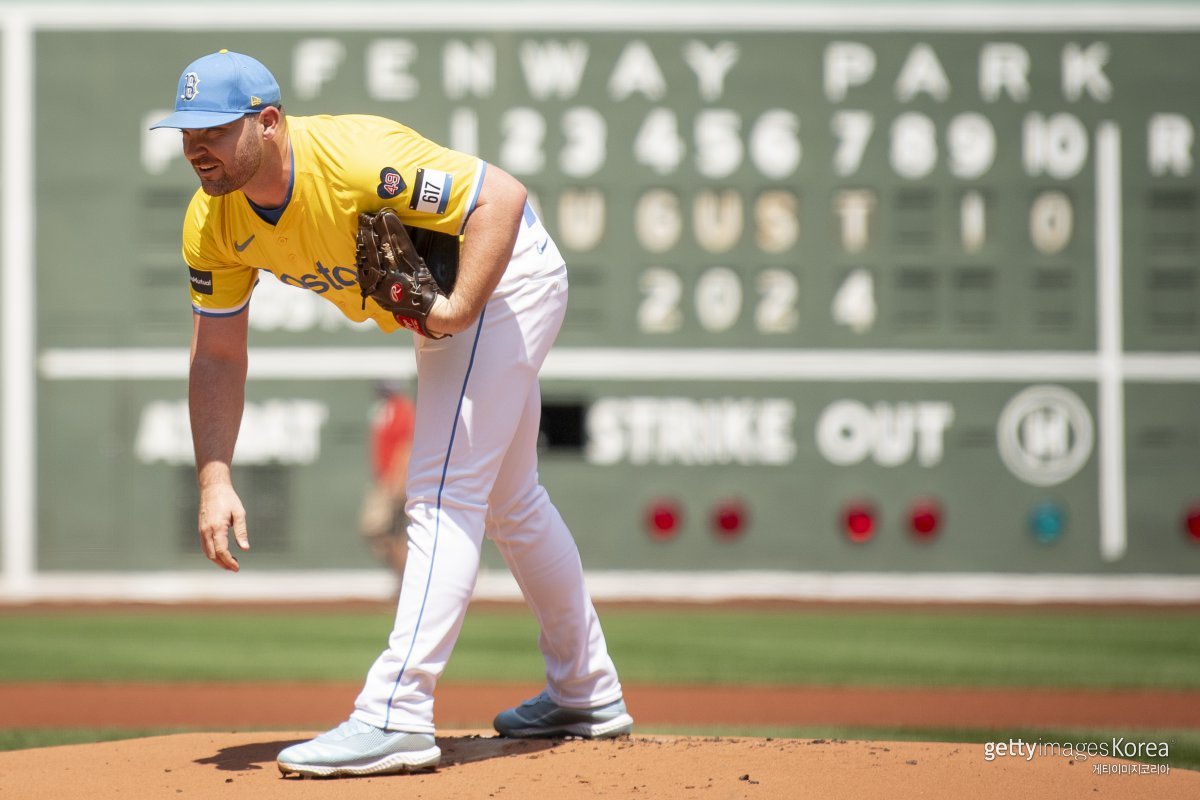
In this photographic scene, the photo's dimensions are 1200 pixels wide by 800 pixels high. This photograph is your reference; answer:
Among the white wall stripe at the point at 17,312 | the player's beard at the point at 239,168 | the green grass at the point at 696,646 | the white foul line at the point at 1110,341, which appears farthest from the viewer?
the white wall stripe at the point at 17,312

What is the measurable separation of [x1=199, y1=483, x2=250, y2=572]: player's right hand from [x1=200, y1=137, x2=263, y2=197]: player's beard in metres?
0.70

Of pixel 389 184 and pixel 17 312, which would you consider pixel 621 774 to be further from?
pixel 17 312

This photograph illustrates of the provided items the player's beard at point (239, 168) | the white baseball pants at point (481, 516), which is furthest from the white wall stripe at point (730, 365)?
the player's beard at point (239, 168)

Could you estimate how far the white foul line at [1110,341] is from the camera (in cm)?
1109

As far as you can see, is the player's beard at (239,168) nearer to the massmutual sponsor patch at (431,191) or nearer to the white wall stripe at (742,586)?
the massmutual sponsor patch at (431,191)

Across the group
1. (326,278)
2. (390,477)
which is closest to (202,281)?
(326,278)

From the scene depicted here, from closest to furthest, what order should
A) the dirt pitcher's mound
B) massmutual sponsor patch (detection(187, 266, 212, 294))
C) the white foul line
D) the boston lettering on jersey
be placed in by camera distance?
1. the dirt pitcher's mound
2. the boston lettering on jersey
3. massmutual sponsor patch (detection(187, 266, 212, 294))
4. the white foul line

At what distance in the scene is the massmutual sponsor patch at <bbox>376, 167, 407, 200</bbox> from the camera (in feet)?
11.5

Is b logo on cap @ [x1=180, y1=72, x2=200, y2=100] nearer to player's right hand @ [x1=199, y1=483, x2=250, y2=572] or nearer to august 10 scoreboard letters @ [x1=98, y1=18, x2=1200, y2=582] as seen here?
player's right hand @ [x1=199, y1=483, x2=250, y2=572]

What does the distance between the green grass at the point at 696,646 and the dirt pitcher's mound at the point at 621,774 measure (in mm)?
3658

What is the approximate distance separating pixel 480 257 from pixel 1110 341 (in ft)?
28.4

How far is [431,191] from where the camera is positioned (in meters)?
3.53

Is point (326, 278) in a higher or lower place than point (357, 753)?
higher

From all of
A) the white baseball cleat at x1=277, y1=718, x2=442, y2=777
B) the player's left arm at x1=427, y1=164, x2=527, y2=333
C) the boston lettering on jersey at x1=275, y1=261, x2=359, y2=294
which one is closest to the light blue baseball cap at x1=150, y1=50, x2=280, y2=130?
the boston lettering on jersey at x1=275, y1=261, x2=359, y2=294
